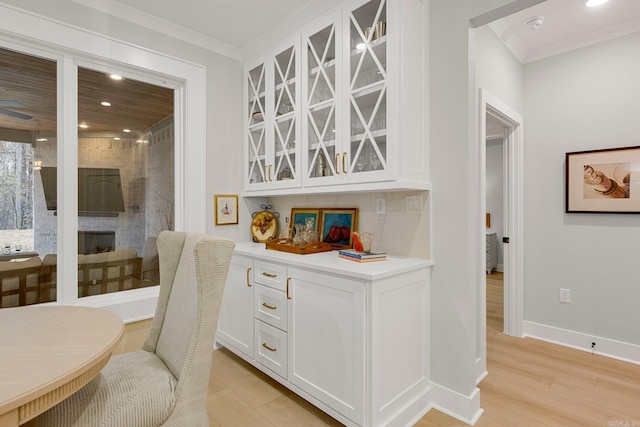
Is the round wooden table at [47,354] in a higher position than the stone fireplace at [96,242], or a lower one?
lower

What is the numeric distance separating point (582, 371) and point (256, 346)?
2.40 metres

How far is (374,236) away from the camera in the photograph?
2.28 meters

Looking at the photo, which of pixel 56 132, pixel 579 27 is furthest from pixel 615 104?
pixel 56 132

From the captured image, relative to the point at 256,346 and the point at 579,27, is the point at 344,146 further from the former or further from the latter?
the point at 579,27

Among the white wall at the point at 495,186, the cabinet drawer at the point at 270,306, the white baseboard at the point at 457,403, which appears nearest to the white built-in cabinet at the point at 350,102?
the cabinet drawer at the point at 270,306

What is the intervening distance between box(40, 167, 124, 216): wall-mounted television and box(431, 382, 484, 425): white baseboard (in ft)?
8.29

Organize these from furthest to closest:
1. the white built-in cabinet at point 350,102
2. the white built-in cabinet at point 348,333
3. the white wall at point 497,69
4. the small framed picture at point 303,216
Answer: the small framed picture at point 303,216, the white wall at point 497,69, the white built-in cabinet at point 350,102, the white built-in cabinet at point 348,333

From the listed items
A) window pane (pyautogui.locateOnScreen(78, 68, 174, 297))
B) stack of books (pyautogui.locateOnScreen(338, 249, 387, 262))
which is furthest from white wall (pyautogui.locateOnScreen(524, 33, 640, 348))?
window pane (pyautogui.locateOnScreen(78, 68, 174, 297))

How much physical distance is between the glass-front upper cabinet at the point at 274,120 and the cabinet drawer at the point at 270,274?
65 cm

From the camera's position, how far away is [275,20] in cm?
249

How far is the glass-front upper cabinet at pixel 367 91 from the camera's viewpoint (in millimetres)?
1843

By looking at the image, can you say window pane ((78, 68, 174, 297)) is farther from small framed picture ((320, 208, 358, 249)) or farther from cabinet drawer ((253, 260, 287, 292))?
small framed picture ((320, 208, 358, 249))

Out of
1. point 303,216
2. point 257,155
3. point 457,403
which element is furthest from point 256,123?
point 457,403

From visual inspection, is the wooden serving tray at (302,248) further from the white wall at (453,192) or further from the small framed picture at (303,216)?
the white wall at (453,192)
